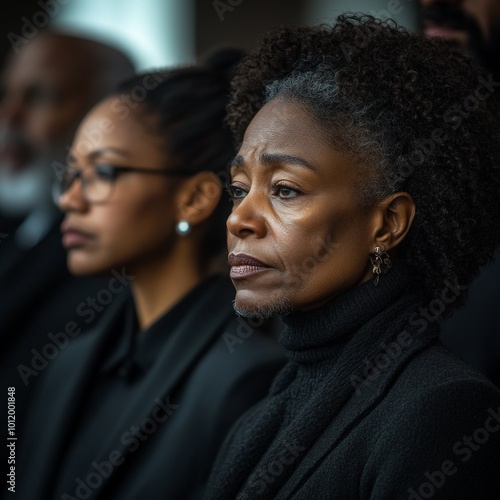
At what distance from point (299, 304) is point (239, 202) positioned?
25cm

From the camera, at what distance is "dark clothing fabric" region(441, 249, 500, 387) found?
1985 millimetres

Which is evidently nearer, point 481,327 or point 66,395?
point 481,327

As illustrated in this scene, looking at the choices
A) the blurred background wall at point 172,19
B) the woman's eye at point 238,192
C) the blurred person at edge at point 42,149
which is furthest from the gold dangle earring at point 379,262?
the blurred background wall at point 172,19

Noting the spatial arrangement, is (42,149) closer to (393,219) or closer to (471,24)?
(471,24)

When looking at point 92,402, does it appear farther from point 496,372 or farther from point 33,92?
point 33,92

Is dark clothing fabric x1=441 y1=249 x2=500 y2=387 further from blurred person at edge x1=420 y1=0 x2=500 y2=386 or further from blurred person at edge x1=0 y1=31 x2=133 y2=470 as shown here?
blurred person at edge x1=0 y1=31 x2=133 y2=470

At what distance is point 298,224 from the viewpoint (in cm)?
158

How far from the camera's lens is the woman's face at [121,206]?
236 cm

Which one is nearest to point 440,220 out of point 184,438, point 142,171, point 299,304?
point 299,304

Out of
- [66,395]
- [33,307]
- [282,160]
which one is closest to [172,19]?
[33,307]

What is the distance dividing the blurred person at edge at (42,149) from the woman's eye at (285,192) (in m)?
1.48

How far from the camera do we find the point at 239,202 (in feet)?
5.70

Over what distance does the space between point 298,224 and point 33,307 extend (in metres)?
1.57

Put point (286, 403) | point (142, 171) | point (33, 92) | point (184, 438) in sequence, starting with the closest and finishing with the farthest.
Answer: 1. point (286, 403)
2. point (184, 438)
3. point (142, 171)
4. point (33, 92)
